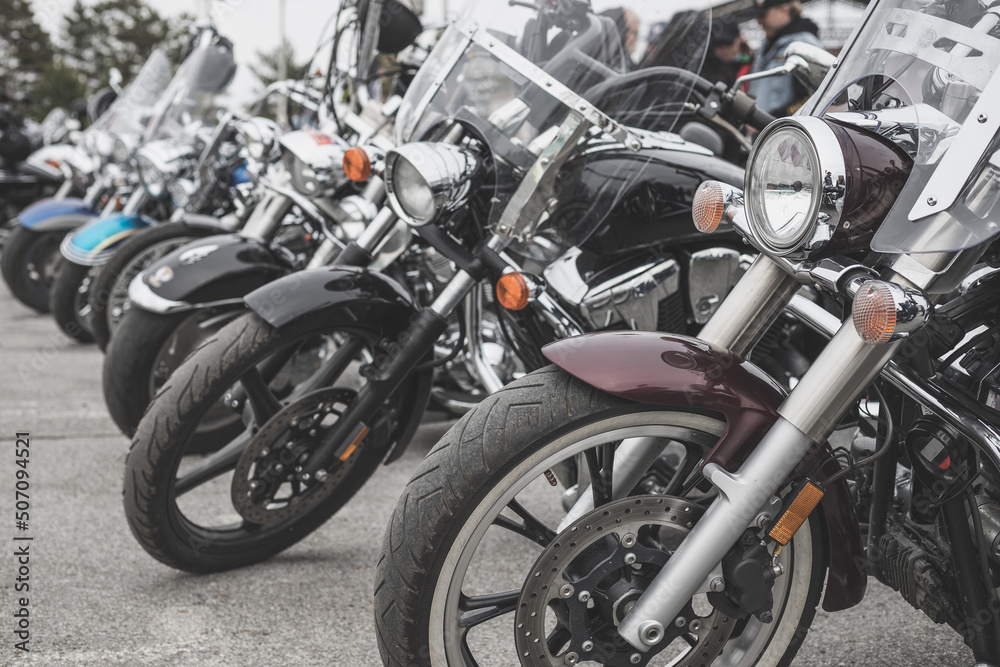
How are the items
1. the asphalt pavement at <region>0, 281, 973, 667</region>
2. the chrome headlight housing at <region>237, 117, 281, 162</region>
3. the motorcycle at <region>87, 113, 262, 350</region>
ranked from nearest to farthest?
the asphalt pavement at <region>0, 281, 973, 667</region> < the chrome headlight housing at <region>237, 117, 281, 162</region> < the motorcycle at <region>87, 113, 262, 350</region>

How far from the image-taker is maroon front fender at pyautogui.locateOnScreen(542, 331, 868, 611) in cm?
163

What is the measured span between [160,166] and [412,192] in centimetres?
340

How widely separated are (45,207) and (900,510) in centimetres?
662

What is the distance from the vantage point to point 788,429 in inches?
62.0

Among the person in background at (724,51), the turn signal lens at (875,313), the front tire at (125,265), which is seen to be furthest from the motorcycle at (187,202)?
the turn signal lens at (875,313)

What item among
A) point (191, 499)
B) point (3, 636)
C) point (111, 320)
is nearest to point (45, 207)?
point (111, 320)

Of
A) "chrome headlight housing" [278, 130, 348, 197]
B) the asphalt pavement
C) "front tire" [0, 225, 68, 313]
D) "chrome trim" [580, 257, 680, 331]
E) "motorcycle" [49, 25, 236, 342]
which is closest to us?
the asphalt pavement

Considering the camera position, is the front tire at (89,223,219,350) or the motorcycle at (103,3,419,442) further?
the front tire at (89,223,219,350)

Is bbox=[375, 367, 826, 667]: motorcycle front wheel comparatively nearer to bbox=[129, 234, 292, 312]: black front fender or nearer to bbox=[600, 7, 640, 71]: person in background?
bbox=[600, 7, 640, 71]: person in background

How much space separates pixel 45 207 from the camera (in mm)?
6848

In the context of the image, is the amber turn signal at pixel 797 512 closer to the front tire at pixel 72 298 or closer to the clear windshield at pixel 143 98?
the front tire at pixel 72 298

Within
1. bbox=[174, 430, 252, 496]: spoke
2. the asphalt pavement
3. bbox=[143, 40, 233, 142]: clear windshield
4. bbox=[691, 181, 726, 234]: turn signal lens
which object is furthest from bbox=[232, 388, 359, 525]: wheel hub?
bbox=[143, 40, 233, 142]: clear windshield

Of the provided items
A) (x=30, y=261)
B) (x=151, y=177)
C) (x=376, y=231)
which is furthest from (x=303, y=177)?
(x=30, y=261)

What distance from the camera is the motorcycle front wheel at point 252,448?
2.47 metres
